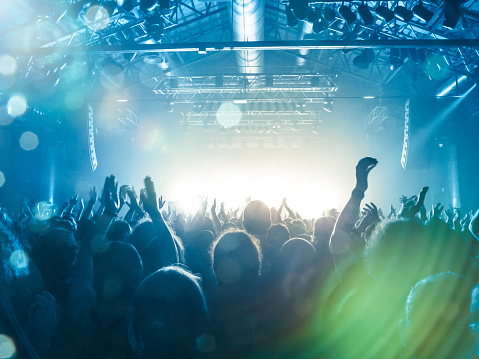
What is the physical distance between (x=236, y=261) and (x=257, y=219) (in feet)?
4.23


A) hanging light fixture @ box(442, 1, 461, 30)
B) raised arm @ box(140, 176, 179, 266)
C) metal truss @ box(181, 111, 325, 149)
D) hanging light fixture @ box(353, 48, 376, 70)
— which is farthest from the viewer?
metal truss @ box(181, 111, 325, 149)

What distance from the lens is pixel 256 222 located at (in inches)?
115

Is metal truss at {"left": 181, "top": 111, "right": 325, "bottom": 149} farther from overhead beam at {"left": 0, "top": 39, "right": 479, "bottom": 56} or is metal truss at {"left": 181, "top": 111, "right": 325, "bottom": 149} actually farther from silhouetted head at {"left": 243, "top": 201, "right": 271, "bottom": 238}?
silhouetted head at {"left": 243, "top": 201, "right": 271, "bottom": 238}

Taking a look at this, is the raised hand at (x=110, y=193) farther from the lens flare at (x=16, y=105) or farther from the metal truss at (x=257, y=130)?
the metal truss at (x=257, y=130)

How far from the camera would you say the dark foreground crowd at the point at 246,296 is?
1.26 meters

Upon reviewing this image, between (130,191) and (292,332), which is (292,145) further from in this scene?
(292,332)

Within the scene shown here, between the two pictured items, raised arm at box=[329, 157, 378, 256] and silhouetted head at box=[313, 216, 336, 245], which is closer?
raised arm at box=[329, 157, 378, 256]

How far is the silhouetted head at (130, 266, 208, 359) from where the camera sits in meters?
1.28

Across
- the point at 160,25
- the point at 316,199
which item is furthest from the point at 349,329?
the point at 316,199

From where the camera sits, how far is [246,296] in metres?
1.71

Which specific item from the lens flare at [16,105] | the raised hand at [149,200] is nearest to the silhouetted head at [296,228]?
the raised hand at [149,200]

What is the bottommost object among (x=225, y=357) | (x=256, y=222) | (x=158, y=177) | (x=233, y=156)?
(x=225, y=357)

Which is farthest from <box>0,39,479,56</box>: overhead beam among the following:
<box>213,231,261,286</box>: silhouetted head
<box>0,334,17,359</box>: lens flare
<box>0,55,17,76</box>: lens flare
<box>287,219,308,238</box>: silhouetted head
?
<box>0,334,17,359</box>: lens flare

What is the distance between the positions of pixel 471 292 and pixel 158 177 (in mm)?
14201
